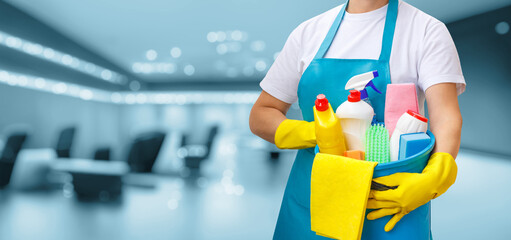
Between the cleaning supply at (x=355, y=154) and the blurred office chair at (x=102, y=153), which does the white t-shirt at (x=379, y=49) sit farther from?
the blurred office chair at (x=102, y=153)

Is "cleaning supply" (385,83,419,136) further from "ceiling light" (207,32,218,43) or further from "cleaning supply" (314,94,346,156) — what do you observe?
"ceiling light" (207,32,218,43)

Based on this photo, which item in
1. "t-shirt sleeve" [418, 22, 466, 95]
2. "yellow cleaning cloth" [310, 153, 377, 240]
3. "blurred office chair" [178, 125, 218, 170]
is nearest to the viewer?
"yellow cleaning cloth" [310, 153, 377, 240]

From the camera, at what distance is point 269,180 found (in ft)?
14.4

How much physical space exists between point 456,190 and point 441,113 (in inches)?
148

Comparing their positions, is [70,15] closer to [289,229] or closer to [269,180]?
[269,180]

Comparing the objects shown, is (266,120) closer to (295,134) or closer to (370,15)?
(295,134)

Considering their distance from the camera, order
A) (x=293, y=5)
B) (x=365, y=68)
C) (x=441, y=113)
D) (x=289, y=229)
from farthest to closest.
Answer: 1. (x=293, y=5)
2. (x=289, y=229)
3. (x=365, y=68)
4. (x=441, y=113)

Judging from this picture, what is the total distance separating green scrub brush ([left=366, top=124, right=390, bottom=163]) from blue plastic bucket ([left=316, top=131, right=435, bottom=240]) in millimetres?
34

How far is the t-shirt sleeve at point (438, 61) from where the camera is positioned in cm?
70

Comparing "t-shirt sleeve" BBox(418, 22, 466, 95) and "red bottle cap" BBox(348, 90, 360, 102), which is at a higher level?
"t-shirt sleeve" BBox(418, 22, 466, 95)

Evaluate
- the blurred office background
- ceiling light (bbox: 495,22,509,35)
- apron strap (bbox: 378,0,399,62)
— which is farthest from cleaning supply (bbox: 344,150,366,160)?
ceiling light (bbox: 495,22,509,35)

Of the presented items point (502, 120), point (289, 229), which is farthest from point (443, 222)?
point (502, 120)

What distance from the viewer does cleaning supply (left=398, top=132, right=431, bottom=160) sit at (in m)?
0.57

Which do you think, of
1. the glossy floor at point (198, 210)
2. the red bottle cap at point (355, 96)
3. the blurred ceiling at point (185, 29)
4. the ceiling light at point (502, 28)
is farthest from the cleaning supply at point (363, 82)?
the ceiling light at point (502, 28)
